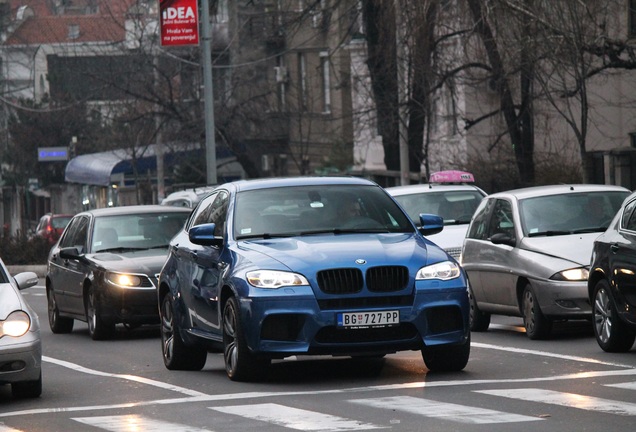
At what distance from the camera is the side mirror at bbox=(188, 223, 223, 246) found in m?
12.9

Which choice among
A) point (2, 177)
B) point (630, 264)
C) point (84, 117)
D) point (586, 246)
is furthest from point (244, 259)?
point (2, 177)

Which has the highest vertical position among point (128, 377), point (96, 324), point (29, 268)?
point (128, 377)

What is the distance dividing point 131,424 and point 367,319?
2.33m

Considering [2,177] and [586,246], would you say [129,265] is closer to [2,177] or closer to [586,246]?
[586,246]

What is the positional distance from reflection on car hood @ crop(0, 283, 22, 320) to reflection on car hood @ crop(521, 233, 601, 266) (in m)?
6.09

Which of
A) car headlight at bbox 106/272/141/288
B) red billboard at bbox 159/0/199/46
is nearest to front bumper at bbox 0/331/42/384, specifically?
car headlight at bbox 106/272/141/288

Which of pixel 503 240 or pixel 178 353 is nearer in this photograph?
pixel 178 353

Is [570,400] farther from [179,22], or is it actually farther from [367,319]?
[179,22]

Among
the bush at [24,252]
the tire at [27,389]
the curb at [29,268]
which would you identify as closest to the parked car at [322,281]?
the tire at [27,389]

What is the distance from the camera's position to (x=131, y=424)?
1016 centimetres

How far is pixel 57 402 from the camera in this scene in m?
11.9

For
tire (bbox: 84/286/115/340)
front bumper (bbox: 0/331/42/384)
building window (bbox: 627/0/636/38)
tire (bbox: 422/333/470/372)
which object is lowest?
tire (bbox: 84/286/115/340)

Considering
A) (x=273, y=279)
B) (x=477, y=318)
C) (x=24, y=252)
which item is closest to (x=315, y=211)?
(x=273, y=279)

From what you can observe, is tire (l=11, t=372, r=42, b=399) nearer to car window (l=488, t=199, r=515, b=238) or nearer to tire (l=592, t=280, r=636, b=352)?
tire (l=592, t=280, r=636, b=352)
